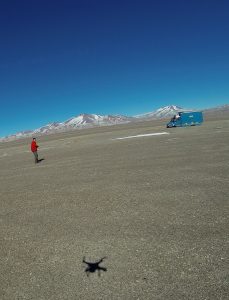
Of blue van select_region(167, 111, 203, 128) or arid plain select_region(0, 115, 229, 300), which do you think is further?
blue van select_region(167, 111, 203, 128)

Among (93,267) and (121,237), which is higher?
(121,237)

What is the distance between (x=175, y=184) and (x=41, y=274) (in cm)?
917

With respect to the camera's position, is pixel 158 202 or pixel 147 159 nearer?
pixel 158 202

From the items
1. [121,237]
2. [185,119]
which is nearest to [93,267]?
[121,237]

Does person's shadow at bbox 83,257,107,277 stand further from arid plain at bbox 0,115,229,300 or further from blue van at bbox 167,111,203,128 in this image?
blue van at bbox 167,111,203,128

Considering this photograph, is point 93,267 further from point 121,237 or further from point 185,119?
point 185,119

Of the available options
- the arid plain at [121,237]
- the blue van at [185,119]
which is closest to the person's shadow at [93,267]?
the arid plain at [121,237]

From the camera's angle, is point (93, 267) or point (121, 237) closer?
point (93, 267)

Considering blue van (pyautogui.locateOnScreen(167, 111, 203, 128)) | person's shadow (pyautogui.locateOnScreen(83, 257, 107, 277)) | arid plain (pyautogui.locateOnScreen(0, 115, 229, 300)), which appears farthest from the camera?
blue van (pyautogui.locateOnScreen(167, 111, 203, 128))

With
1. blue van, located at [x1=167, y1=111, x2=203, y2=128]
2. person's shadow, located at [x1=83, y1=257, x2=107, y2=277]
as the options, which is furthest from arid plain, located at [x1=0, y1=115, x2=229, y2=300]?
blue van, located at [x1=167, y1=111, x2=203, y2=128]

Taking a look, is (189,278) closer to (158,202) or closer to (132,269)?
(132,269)

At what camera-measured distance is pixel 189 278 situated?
7.20 metres

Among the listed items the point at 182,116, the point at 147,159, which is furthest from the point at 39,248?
the point at 182,116

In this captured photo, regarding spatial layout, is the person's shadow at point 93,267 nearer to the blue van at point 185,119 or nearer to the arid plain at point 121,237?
the arid plain at point 121,237
